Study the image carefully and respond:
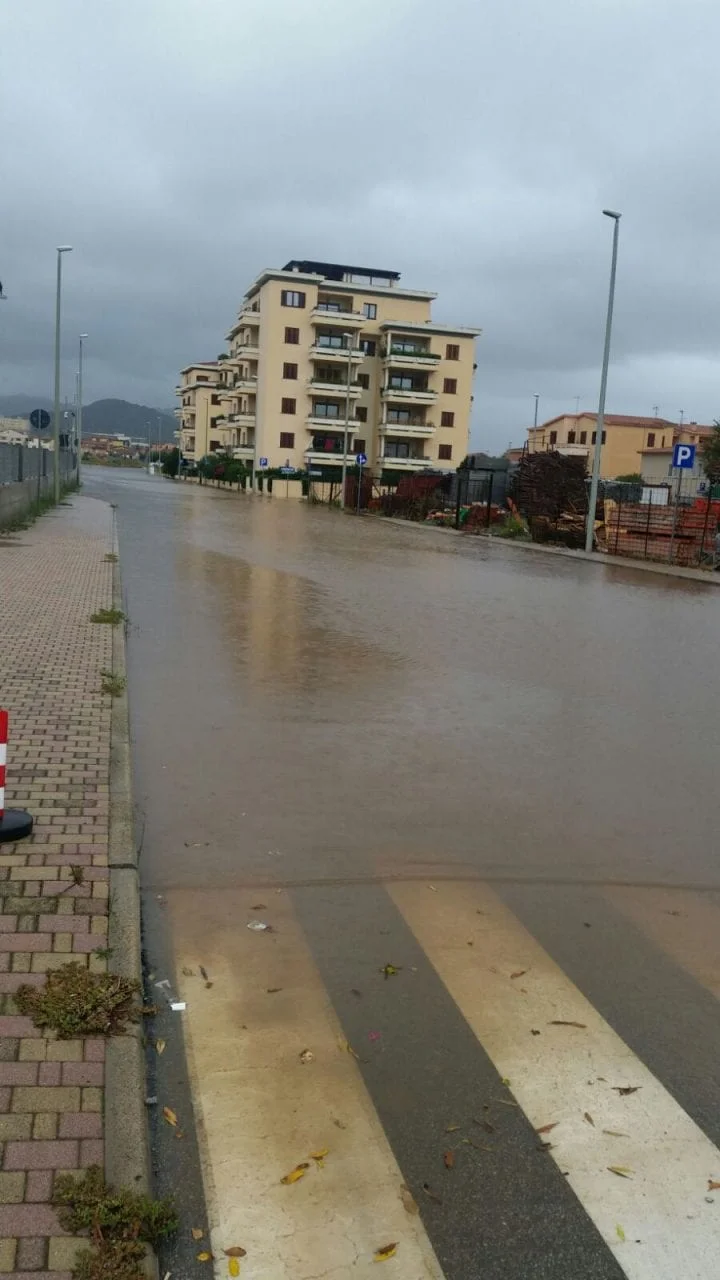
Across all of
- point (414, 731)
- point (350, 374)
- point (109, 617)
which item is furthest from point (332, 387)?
point (414, 731)

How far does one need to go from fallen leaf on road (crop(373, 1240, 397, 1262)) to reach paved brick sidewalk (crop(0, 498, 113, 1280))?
0.78 m

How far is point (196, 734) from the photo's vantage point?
8008 millimetres

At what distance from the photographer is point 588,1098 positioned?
3.55 meters

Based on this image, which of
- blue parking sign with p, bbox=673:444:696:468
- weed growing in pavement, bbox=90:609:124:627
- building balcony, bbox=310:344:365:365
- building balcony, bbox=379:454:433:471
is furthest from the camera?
building balcony, bbox=379:454:433:471

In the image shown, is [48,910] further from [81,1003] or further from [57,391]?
[57,391]

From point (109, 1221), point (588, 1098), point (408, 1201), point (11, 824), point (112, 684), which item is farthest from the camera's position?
point (112, 684)

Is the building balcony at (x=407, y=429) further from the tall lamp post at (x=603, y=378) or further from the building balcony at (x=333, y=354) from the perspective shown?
the tall lamp post at (x=603, y=378)

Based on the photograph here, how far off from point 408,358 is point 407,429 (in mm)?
5225

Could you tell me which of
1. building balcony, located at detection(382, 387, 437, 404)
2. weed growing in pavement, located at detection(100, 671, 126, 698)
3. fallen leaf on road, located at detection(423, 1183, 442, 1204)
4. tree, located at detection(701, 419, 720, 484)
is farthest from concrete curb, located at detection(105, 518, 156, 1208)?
building balcony, located at detection(382, 387, 437, 404)

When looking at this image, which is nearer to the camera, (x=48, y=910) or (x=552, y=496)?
(x=48, y=910)

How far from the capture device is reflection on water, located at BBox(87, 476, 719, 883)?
19.4ft

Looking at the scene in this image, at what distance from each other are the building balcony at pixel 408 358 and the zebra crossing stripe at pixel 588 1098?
77.6 metres

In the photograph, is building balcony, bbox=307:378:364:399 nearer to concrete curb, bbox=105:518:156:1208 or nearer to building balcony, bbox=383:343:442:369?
building balcony, bbox=383:343:442:369

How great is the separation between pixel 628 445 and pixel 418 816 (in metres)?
96.2
